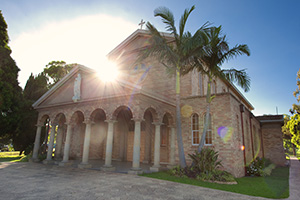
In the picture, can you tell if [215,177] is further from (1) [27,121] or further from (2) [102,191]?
(1) [27,121]

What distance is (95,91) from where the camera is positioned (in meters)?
12.5

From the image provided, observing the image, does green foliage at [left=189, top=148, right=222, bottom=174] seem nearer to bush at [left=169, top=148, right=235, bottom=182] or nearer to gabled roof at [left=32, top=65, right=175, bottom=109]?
bush at [left=169, top=148, right=235, bottom=182]

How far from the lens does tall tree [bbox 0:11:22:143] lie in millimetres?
16344

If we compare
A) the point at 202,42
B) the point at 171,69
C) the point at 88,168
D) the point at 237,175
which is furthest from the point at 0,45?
the point at 237,175

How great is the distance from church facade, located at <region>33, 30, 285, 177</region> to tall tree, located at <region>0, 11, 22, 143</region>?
11.3 feet

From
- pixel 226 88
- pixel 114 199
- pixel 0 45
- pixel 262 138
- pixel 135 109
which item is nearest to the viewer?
pixel 114 199

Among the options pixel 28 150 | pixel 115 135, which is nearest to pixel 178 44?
pixel 115 135

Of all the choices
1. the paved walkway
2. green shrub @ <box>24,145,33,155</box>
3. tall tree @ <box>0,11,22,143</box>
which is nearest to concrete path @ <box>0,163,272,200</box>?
the paved walkway

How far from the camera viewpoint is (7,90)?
1655cm

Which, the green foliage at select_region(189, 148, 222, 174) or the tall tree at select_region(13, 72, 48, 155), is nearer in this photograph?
the green foliage at select_region(189, 148, 222, 174)

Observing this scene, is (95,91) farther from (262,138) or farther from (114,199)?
(262,138)

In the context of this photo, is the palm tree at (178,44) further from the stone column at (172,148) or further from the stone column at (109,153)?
the stone column at (109,153)

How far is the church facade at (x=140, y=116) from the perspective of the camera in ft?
35.5

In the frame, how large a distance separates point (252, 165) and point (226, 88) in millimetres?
12340
